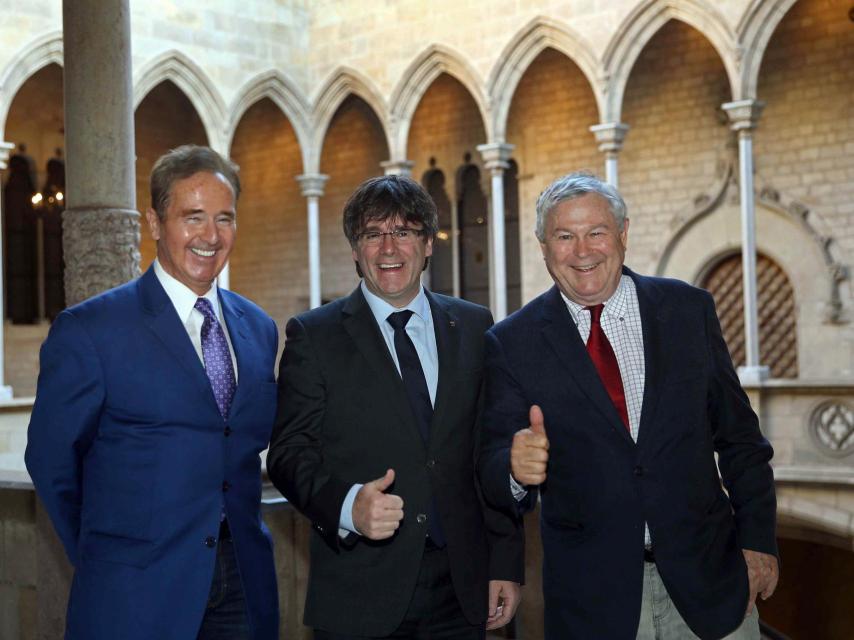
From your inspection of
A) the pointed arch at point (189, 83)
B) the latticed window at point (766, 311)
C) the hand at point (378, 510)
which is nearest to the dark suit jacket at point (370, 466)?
the hand at point (378, 510)

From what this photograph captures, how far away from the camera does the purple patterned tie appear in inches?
86.6

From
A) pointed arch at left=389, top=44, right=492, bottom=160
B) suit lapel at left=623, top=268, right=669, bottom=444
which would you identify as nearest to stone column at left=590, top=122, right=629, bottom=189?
pointed arch at left=389, top=44, right=492, bottom=160

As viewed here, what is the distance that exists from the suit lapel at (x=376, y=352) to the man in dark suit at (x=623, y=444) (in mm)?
192

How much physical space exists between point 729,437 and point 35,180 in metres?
13.0

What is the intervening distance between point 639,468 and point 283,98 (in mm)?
12404

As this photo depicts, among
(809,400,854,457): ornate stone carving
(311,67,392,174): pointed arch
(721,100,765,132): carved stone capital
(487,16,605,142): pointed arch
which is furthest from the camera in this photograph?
(311,67,392,174): pointed arch

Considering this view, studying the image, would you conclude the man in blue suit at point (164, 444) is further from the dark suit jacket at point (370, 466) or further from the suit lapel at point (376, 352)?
the suit lapel at point (376, 352)

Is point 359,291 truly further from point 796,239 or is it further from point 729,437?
point 796,239

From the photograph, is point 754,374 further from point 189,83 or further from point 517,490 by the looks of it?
point 517,490

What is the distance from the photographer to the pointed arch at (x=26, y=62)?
11321 millimetres

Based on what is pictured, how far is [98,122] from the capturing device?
14.3 ft

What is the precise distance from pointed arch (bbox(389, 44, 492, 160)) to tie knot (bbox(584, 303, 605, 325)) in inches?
412

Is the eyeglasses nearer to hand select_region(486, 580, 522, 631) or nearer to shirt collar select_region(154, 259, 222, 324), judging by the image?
shirt collar select_region(154, 259, 222, 324)

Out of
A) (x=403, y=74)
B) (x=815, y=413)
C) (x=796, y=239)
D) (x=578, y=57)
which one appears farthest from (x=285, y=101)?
(x=815, y=413)
